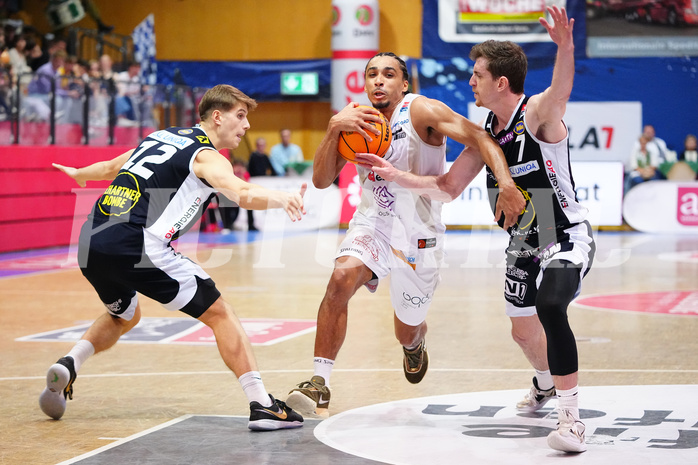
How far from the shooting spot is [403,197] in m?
6.10

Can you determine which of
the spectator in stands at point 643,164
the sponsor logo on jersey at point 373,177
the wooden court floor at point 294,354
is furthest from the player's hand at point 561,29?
the spectator in stands at point 643,164

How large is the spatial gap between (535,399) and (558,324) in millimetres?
1038

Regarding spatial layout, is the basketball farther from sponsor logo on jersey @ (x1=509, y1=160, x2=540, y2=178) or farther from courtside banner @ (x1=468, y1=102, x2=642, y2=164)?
courtside banner @ (x1=468, y1=102, x2=642, y2=164)

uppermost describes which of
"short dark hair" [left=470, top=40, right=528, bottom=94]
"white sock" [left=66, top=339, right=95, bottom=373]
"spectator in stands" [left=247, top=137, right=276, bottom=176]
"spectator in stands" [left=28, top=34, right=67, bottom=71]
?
"spectator in stands" [left=28, top=34, right=67, bottom=71]

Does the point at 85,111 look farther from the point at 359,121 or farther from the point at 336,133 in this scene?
the point at 359,121

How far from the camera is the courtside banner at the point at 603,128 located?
71.5 feet

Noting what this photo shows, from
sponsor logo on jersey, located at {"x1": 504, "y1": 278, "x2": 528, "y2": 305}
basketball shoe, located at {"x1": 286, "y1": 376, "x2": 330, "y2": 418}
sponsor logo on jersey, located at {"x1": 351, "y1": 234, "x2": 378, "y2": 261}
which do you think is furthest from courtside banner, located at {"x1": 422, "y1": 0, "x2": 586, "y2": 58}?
basketball shoe, located at {"x1": 286, "y1": 376, "x2": 330, "y2": 418}

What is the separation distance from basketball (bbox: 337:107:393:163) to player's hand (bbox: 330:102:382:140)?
0.02m

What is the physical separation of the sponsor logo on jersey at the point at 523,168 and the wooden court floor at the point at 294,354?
169cm

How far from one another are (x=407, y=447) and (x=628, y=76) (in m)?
18.9

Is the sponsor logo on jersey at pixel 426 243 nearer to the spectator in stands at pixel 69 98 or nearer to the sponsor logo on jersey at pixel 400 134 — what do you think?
the sponsor logo on jersey at pixel 400 134

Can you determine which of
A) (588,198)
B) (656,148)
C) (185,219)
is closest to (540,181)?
(185,219)

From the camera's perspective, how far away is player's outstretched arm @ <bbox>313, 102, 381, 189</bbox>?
5508 mm

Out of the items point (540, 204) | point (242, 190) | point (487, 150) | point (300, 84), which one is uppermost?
point (300, 84)
